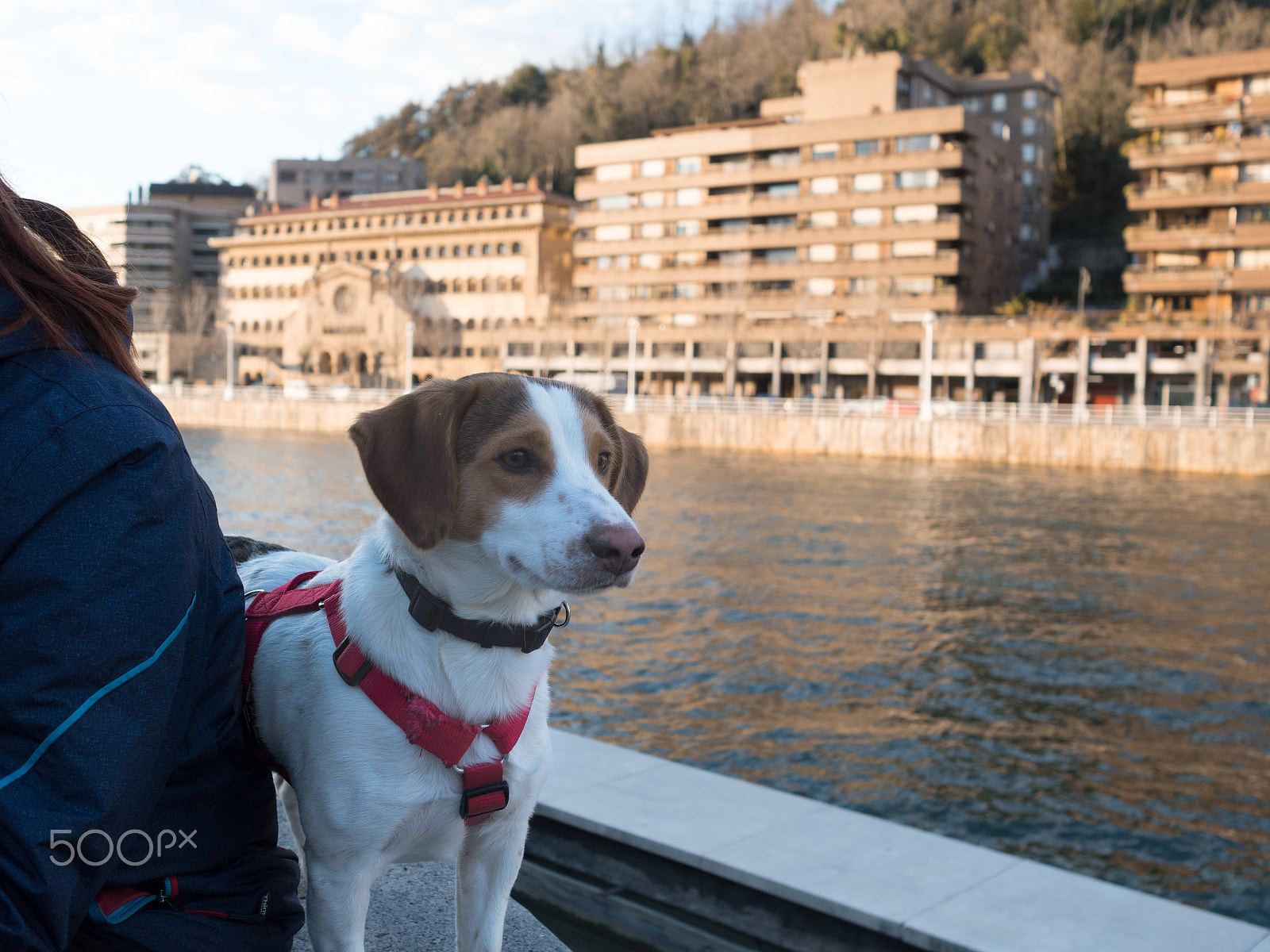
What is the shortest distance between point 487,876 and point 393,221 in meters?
95.7

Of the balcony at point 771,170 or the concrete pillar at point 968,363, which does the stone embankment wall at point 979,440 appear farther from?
the balcony at point 771,170

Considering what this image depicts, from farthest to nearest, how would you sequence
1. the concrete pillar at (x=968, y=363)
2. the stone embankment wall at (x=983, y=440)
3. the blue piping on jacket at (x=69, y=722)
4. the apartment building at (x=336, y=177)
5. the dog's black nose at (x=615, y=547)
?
the apartment building at (x=336, y=177) → the concrete pillar at (x=968, y=363) → the stone embankment wall at (x=983, y=440) → the dog's black nose at (x=615, y=547) → the blue piping on jacket at (x=69, y=722)

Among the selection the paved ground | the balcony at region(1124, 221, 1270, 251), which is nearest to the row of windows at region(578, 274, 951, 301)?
the balcony at region(1124, 221, 1270, 251)

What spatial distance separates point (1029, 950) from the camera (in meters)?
3.32

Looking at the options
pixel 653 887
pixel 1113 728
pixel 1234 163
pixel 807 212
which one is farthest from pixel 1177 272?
pixel 653 887

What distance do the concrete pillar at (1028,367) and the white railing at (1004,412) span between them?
47.0ft

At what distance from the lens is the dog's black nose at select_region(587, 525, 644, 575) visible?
7.03 feet

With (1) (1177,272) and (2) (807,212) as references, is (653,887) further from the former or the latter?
(2) (807,212)

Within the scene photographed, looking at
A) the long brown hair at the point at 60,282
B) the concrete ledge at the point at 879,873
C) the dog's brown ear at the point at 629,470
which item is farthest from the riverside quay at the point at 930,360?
the long brown hair at the point at 60,282

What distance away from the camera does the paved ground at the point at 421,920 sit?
3.24m

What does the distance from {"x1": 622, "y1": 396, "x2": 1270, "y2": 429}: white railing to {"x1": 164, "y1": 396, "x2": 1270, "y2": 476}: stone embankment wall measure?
1.96ft

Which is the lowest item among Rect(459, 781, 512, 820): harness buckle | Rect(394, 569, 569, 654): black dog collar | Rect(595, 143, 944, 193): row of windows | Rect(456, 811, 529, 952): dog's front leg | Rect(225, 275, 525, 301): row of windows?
Rect(456, 811, 529, 952): dog's front leg

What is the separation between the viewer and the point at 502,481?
2.34 metres

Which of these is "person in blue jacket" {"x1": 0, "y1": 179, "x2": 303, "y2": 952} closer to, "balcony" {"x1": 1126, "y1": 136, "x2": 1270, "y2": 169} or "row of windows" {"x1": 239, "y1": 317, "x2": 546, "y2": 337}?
"balcony" {"x1": 1126, "y1": 136, "x2": 1270, "y2": 169}
